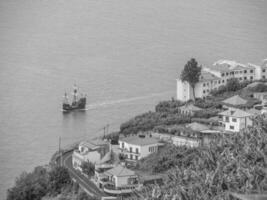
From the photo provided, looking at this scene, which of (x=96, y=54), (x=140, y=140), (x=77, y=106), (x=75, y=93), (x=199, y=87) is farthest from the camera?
(x=96, y=54)

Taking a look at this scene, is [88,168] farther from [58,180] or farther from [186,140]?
[186,140]

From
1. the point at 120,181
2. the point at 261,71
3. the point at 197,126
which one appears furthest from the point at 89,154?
the point at 261,71

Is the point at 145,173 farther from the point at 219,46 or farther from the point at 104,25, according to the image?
the point at 104,25

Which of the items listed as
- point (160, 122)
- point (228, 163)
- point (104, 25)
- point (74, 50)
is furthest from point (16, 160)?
point (104, 25)

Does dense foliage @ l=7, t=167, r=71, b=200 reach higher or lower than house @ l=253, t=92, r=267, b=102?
lower

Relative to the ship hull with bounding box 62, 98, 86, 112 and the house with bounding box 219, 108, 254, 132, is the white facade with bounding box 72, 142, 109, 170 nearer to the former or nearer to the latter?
the house with bounding box 219, 108, 254, 132

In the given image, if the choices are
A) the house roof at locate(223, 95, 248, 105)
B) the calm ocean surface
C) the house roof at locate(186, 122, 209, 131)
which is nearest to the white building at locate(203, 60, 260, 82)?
the calm ocean surface
